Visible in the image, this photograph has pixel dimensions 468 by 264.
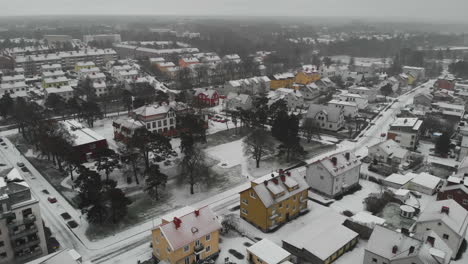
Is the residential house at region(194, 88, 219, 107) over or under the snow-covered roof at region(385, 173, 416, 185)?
over

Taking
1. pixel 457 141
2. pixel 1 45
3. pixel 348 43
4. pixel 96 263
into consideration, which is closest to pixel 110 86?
pixel 96 263

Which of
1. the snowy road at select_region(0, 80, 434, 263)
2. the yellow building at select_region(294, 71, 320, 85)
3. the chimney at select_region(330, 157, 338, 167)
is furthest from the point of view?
the yellow building at select_region(294, 71, 320, 85)

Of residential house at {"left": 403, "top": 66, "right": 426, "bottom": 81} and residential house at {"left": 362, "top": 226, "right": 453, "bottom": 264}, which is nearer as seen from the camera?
residential house at {"left": 362, "top": 226, "right": 453, "bottom": 264}

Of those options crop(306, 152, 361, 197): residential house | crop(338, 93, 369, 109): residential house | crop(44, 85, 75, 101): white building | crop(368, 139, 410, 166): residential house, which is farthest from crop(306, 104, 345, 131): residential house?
crop(44, 85, 75, 101): white building

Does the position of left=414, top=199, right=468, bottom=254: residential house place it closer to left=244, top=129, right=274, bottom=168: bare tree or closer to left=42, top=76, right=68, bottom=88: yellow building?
left=244, top=129, right=274, bottom=168: bare tree

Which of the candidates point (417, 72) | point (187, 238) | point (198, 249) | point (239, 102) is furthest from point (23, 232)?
point (417, 72)

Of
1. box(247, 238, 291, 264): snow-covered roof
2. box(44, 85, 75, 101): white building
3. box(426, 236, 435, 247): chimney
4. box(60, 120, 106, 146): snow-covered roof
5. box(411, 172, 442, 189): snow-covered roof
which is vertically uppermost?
box(44, 85, 75, 101): white building

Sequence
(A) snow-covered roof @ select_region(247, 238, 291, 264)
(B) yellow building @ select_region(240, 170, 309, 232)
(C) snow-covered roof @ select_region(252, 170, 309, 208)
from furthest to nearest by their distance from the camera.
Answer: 1. (C) snow-covered roof @ select_region(252, 170, 309, 208)
2. (B) yellow building @ select_region(240, 170, 309, 232)
3. (A) snow-covered roof @ select_region(247, 238, 291, 264)

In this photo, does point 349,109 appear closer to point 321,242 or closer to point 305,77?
point 305,77
